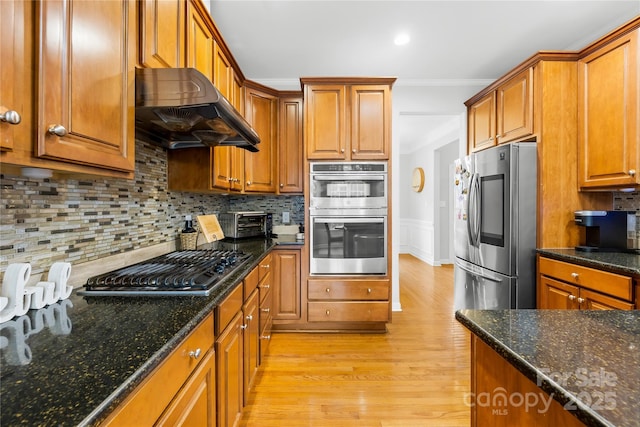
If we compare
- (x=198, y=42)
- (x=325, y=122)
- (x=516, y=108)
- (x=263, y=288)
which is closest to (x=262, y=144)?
(x=325, y=122)

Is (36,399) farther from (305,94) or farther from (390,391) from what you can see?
(305,94)

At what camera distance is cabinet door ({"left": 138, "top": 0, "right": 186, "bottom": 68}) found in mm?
1167

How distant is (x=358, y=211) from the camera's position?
105 inches

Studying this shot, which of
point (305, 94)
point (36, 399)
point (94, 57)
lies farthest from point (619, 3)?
point (36, 399)

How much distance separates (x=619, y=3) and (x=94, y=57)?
3.38 m

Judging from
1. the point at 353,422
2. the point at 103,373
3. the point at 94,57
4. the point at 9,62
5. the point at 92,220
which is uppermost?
the point at 94,57

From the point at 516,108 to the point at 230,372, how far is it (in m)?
2.98

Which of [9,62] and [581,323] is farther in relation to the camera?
[581,323]

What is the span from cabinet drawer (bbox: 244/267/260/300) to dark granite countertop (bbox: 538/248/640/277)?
2149 mm

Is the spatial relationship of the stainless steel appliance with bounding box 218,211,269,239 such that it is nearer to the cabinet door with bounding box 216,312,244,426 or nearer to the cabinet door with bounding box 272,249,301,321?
the cabinet door with bounding box 272,249,301,321

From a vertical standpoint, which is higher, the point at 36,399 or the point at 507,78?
the point at 507,78

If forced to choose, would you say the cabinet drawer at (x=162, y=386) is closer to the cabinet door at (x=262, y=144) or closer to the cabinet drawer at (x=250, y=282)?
the cabinet drawer at (x=250, y=282)

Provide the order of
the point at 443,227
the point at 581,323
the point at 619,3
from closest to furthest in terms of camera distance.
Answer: the point at 581,323 < the point at 619,3 < the point at 443,227

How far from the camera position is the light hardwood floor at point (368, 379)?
169 centimetres
